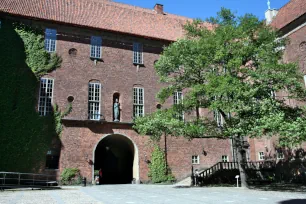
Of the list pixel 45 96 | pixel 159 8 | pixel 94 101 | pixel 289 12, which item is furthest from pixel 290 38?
pixel 45 96

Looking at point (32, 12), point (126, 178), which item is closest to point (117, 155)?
point (126, 178)

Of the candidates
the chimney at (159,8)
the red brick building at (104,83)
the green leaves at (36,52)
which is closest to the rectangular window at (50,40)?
the red brick building at (104,83)

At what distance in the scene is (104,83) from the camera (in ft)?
70.9

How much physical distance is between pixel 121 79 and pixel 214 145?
8963mm

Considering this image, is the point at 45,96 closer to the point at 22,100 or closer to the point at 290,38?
the point at 22,100

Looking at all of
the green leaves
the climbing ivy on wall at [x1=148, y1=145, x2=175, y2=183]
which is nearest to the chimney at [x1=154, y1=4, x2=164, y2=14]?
the green leaves

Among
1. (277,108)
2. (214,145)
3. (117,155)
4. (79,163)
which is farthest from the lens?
(117,155)

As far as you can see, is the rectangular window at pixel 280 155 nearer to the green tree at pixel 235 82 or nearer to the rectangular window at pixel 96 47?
the green tree at pixel 235 82

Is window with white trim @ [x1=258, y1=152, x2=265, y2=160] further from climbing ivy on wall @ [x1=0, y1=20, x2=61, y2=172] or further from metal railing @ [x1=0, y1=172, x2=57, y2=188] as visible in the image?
climbing ivy on wall @ [x1=0, y1=20, x2=61, y2=172]

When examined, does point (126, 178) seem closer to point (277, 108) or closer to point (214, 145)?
point (214, 145)

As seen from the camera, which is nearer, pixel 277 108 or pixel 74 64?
pixel 277 108

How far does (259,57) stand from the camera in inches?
571

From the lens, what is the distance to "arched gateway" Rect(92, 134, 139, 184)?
2181 centimetres

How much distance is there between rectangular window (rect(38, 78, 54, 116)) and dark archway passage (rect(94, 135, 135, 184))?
5.15 meters
